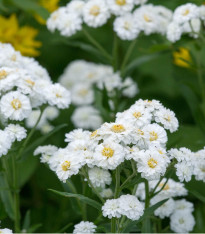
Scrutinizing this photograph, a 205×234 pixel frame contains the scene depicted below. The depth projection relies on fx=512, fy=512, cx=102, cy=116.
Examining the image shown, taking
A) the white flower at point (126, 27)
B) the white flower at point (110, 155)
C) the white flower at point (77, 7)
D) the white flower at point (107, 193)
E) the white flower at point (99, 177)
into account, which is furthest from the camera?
the white flower at point (77, 7)

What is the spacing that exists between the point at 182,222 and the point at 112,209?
0.51 metres

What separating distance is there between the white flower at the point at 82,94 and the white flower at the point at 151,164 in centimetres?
166

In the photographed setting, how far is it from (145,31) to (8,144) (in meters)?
1.09

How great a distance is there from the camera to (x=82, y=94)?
3.20 metres

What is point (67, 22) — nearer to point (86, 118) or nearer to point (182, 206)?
point (86, 118)

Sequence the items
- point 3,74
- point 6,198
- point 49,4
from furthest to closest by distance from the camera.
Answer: point 49,4
point 6,198
point 3,74

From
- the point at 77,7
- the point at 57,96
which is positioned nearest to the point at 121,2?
the point at 77,7

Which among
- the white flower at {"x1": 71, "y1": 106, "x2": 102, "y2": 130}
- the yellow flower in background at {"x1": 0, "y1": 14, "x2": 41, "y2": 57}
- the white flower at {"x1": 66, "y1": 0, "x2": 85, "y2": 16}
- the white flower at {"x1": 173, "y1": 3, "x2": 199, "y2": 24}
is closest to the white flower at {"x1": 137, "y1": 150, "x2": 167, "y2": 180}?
the white flower at {"x1": 173, "y1": 3, "x2": 199, "y2": 24}

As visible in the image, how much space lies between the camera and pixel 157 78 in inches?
134

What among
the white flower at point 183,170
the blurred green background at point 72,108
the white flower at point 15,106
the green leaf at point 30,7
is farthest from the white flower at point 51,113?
the white flower at point 183,170

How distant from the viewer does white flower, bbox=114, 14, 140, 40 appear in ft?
8.00

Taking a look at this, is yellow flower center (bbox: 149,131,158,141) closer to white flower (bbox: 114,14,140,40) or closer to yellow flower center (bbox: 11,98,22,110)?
yellow flower center (bbox: 11,98,22,110)

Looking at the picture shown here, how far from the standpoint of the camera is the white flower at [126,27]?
2439 millimetres

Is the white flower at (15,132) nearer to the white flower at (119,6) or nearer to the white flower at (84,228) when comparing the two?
the white flower at (84,228)
